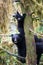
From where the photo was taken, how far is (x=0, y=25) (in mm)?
4281

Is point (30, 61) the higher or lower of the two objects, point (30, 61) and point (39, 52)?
the higher

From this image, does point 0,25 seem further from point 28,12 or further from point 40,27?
point 28,12

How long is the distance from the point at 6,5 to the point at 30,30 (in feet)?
6.75

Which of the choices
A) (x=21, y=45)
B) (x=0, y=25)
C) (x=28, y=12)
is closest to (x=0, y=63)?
(x=21, y=45)

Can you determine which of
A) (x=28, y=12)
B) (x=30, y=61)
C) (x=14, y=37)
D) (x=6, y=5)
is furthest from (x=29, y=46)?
(x=6, y=5)

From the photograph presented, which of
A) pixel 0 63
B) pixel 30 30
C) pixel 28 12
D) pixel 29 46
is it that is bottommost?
pixel 0 63

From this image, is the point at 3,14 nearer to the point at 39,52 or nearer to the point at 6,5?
the point at 6,5

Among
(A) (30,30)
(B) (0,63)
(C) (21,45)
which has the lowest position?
(B) (0,63)

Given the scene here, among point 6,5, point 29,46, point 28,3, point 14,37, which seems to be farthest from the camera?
point 6,5

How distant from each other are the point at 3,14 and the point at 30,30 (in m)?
2.10

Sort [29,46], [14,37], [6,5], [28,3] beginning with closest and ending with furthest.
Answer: [28,3] < [29,46] < [14,37] < [6,5]

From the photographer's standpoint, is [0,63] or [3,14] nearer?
[0,63]

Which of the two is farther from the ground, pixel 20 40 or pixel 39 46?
pixel 20 40

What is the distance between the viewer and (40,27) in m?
4.46
